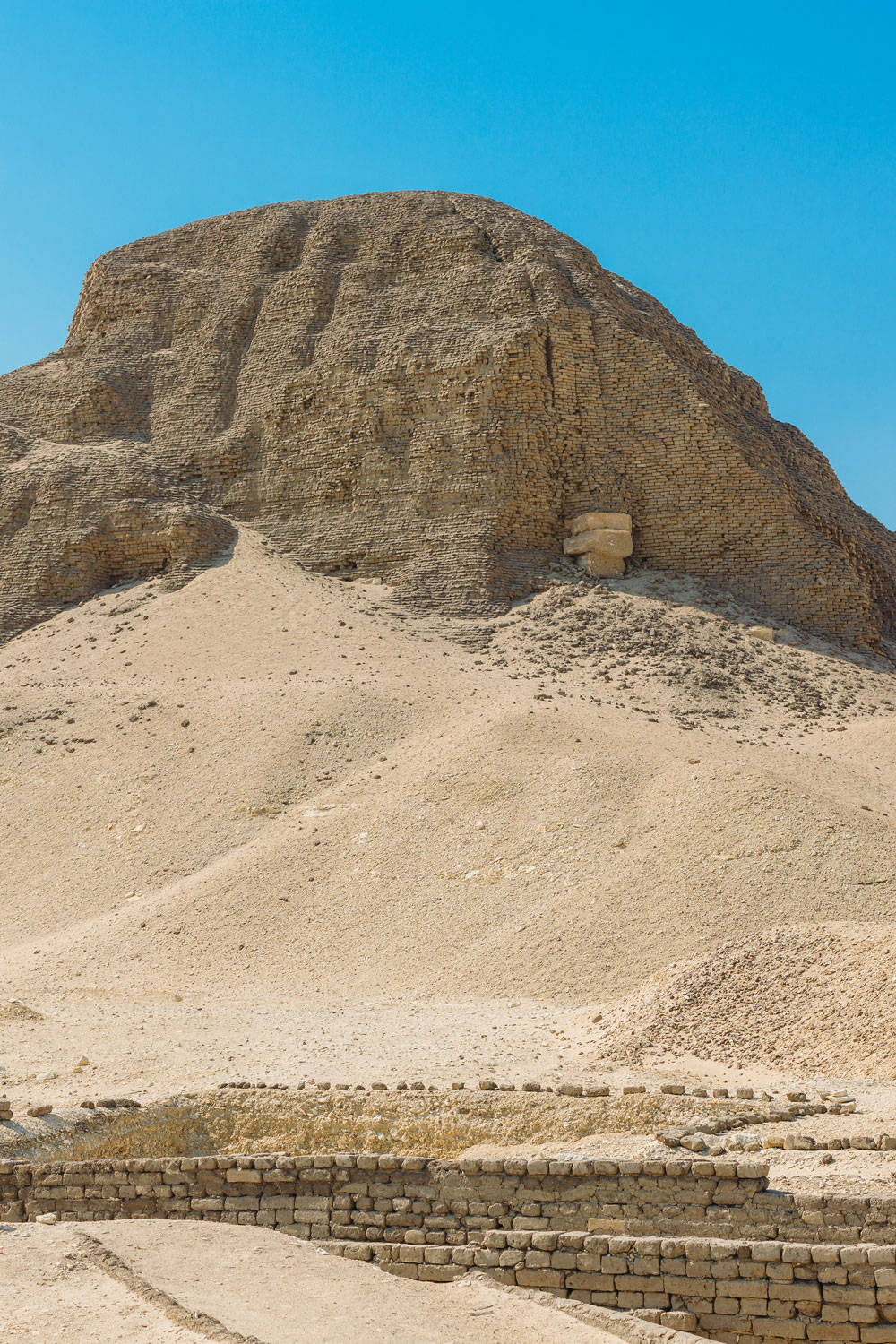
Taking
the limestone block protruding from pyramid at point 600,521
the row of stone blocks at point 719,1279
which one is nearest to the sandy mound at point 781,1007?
the row of stone blocks at point 719,1279

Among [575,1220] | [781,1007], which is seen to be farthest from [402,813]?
[575,1220]

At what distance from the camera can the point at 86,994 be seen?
587 inches

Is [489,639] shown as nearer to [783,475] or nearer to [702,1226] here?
[783,475]

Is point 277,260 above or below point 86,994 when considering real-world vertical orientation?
above

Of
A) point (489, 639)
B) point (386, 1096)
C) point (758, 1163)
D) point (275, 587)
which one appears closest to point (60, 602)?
point (275, 587)

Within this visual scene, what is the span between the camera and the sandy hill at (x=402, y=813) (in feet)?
48.4

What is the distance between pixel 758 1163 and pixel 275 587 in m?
23.5

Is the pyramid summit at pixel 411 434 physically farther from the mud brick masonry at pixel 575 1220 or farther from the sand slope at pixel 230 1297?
the sand slope at pixel 230 1297

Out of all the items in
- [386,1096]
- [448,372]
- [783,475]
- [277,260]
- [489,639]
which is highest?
[277,260]

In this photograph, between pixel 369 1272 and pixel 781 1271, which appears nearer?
pixel 781 1271

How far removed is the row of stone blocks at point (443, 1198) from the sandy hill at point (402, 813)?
72.1 inches

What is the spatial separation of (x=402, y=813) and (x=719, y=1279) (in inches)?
524

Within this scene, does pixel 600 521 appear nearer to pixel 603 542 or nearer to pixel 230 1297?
pixel 603 542

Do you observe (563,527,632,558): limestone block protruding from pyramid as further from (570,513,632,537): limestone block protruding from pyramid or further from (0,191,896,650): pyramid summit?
(0,191,896,650): pyramid summit
